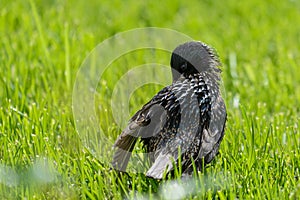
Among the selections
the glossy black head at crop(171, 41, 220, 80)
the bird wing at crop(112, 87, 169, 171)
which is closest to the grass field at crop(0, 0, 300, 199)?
the bird wing at crop(112, 87, 169, 171)

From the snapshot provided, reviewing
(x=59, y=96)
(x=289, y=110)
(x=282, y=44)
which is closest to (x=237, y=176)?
(x=289, y=110)

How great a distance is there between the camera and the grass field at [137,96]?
3.28m

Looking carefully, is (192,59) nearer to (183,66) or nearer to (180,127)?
(183,66)

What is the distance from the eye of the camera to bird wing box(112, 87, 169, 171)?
3.28 m

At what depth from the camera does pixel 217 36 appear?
6.21 m

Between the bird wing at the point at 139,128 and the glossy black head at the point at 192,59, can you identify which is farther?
the glossy black head at the point at 192,59

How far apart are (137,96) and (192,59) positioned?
1.31m

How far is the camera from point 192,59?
11.4 feet

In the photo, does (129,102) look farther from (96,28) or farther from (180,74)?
(96,28)

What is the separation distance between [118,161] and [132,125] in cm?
21

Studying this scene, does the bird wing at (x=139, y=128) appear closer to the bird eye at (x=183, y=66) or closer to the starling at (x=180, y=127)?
the starling at (x=180, y=127)

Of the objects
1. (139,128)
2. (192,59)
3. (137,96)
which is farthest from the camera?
(137,96)

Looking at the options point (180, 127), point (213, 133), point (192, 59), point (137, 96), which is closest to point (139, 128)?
point (180, 127)

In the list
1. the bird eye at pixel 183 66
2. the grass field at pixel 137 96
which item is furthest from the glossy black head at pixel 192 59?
the grass field at pixel 137 96
